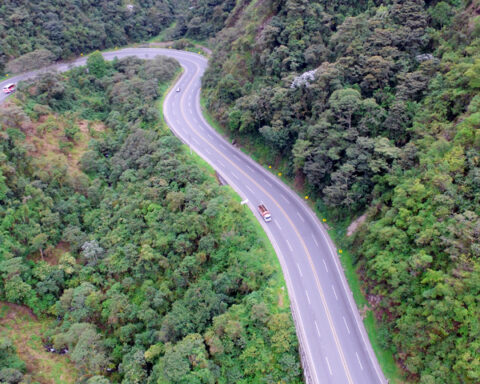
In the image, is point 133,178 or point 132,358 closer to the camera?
point 132,358

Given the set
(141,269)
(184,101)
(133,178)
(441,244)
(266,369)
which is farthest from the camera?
(184,101)

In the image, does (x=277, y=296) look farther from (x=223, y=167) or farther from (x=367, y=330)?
(x=223, y=167)

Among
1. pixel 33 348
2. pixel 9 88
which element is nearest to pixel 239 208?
pixel 33 348

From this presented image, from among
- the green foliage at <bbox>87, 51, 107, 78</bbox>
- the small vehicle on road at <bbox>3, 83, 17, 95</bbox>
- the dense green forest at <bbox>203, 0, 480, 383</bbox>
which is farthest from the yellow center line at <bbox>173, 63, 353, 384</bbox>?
the small vehicle on road at <bbox>3, 83, 17, 95</bbox>

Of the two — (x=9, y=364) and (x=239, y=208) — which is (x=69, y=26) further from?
(x=9, y=364)

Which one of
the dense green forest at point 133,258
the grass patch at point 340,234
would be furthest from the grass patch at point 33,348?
the grass patch at point 340,234

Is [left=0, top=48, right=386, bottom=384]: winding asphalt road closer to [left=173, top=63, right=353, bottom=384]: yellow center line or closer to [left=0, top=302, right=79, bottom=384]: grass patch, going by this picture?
[left=173, top=63, right=353, bottom=384]: yellow center line

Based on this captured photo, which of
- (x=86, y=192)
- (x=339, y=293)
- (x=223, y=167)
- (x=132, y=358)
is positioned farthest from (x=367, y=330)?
(x=86, y=192)
